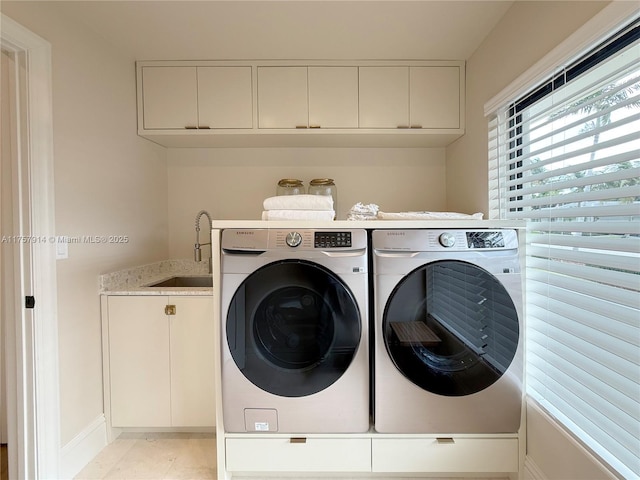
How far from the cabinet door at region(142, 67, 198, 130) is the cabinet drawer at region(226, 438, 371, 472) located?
6.47ft

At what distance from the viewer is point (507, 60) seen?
160 centimetres

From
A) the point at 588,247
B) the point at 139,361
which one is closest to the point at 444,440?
the point at 588,247

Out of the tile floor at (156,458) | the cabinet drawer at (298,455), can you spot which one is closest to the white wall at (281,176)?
the tile floor at (156,458)

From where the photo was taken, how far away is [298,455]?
143 centimetres

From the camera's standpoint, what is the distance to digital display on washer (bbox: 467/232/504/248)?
1362 millimetres

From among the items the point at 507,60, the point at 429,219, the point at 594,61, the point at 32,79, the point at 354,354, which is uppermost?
the point at 507,60

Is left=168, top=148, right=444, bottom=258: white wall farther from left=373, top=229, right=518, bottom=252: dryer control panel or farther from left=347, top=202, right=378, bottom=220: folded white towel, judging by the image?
left=373, top=229, right=518, bottom=252: dryer control panel

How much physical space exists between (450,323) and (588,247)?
0.57m

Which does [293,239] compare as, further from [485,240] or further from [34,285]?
[34,285]

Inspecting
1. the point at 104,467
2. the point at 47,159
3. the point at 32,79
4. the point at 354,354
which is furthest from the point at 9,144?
the point at 354,354

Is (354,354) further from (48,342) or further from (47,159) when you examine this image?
(47,159)

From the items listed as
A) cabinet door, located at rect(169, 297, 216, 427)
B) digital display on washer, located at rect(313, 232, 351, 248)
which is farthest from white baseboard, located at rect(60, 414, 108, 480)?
digital display on washer, located at rect(313, 232, 351, 248)

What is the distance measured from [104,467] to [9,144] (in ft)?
5.41

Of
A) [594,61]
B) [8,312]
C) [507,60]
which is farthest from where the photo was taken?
[507,60]
